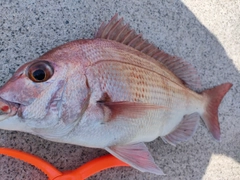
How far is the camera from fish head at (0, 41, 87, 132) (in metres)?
0.77

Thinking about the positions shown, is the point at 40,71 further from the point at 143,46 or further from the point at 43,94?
the point at 143,46

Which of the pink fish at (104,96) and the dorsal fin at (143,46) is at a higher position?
the dorsal fin at (143,46)

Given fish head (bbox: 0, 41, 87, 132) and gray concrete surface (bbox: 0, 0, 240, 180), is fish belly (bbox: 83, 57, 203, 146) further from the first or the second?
gray concrete surface (bbox: 0, 0, 240, 180)

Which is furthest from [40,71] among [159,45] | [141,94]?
[159,45]

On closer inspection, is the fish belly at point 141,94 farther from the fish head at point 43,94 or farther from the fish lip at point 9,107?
the fish lip at point 9,107

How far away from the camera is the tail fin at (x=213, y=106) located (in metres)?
1.25

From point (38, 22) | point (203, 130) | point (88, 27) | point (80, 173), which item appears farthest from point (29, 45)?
point (203, 130)

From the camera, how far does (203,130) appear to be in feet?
4.43

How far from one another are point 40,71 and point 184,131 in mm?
633

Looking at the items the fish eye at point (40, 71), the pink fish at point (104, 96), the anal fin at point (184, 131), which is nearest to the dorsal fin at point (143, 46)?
the pink fish at point (104, 96)

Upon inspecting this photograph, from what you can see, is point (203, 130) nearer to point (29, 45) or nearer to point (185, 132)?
point (185, 132)

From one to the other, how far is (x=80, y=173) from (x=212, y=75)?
29.3 inches

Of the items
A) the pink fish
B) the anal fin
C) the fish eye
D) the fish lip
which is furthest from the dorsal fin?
the fish lip

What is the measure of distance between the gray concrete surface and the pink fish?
0.54 feet
